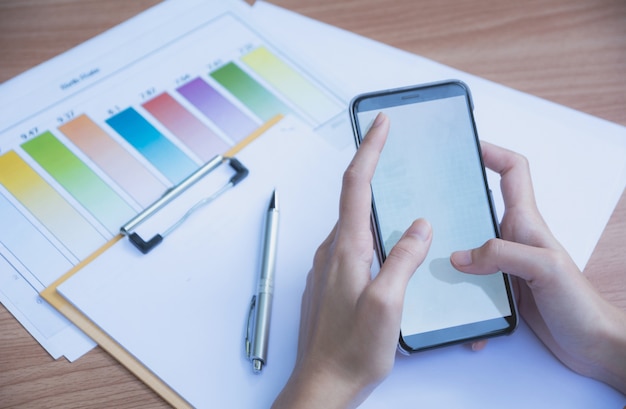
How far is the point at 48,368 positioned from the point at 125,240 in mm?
138

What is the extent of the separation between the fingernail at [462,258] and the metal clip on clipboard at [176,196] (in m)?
0.25

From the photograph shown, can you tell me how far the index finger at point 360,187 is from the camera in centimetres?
47

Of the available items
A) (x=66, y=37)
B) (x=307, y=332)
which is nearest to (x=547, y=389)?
(x=307, y=332)

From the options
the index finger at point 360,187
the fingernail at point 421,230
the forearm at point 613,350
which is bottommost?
the forearm at point 613,350

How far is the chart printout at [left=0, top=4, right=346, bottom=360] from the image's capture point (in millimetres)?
583

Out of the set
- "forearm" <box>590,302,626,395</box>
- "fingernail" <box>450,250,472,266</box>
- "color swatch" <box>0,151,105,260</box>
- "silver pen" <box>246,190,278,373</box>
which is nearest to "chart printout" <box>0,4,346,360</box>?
"color swatch" <box>0,151,105,260</box>

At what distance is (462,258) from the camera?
20.1 inches

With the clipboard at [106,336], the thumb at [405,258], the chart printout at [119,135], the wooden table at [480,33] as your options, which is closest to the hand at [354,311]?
the thumb at [405,258]

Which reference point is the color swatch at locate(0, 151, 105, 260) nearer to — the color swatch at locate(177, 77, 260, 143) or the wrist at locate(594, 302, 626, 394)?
the color swatch at locate(177, 77, 260, 143)

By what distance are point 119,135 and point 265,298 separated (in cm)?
28

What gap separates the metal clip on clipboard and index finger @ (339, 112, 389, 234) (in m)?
0.18

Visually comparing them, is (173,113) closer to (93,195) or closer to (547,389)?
(93,195)

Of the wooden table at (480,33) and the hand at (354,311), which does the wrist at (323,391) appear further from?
the wooden table at (480,33)

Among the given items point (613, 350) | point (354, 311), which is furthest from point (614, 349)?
point (354, 311)
